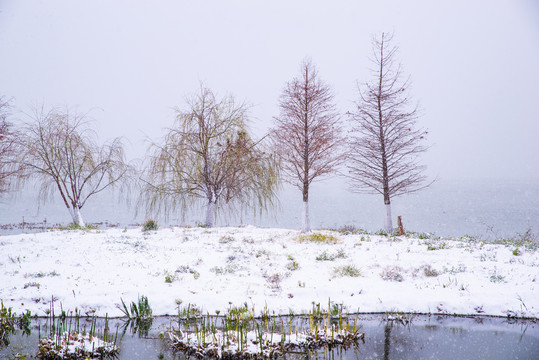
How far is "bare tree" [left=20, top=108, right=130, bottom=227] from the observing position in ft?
61.4

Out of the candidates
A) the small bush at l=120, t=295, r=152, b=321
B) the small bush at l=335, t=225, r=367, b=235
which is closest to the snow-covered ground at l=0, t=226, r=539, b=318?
the small bush at l=120, t=295, r=152, b=321

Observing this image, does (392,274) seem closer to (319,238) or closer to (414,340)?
(414,340)

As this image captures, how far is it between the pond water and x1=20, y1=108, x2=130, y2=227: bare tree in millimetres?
13741

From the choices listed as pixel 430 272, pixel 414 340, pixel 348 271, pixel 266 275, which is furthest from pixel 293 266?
pixel 414 340

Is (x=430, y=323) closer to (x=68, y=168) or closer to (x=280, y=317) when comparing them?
(x=280, y=317)

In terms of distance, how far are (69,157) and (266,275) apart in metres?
15.2

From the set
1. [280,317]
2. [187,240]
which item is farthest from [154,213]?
[280,317]

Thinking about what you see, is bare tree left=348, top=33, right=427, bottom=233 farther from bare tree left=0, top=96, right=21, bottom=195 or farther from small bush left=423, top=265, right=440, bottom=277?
bare tree left=0, top=96, right=21, bottom=195

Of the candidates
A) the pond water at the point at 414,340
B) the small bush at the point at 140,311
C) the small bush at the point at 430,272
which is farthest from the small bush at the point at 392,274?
the small bush at the point at 140,311

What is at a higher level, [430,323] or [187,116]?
[187,116]

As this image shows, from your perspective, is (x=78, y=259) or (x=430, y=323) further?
(x=78, y=259)

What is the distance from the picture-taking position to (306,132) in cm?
1856

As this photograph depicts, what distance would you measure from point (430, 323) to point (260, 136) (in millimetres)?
13157

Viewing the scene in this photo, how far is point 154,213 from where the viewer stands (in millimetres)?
18844
